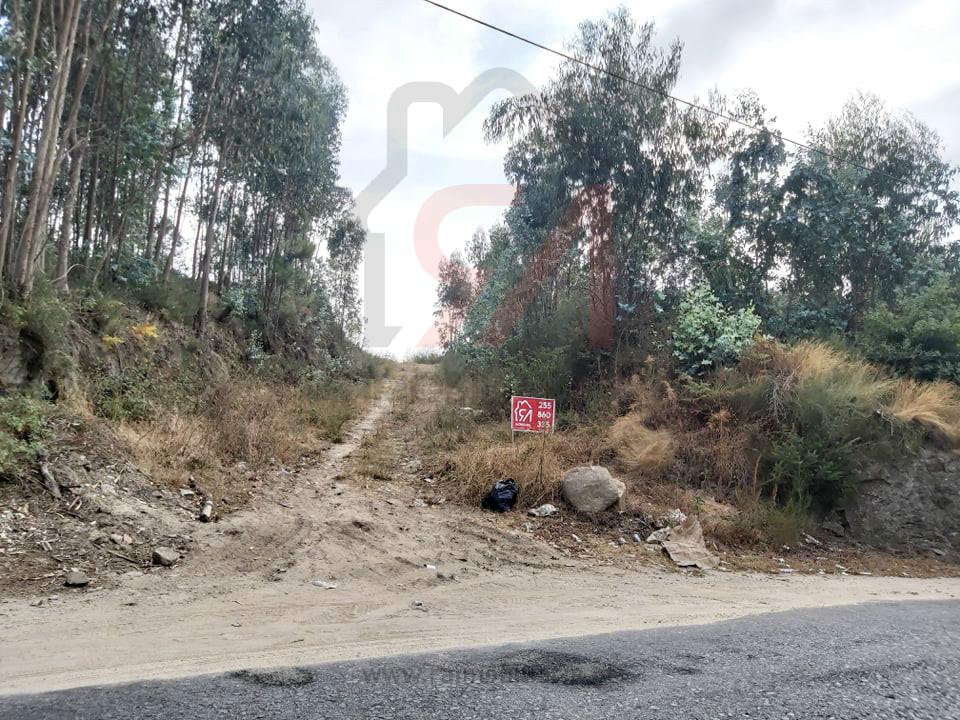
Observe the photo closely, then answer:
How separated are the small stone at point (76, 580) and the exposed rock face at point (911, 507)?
933cm

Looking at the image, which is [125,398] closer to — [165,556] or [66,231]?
[66,231]

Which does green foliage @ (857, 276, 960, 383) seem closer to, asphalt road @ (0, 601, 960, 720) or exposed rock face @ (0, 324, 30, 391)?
asphalt road @ (0, 601, 960, 720)

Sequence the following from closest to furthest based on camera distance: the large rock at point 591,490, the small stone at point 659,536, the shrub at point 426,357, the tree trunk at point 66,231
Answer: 1. the small stone at point 659,536
2. the large rock at point 591,490
3. the tree trunk at point 66,231
4. the shrub at point 426,357

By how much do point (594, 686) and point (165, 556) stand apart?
13.5ft

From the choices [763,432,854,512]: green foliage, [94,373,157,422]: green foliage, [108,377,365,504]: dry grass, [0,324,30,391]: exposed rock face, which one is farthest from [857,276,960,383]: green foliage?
[0,324,30,391]: exposed rock face

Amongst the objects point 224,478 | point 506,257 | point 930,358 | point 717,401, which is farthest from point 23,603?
point 506,257

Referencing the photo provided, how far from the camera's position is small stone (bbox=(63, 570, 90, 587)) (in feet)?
14.5

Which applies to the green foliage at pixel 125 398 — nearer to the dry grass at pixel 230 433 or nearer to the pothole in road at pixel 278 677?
the dry grass at pixel 230 433

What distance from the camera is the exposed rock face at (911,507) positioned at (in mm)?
7879

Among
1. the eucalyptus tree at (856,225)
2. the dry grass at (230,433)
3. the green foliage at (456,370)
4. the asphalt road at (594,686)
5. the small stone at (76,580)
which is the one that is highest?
the eucalyptus tree at (856,225)

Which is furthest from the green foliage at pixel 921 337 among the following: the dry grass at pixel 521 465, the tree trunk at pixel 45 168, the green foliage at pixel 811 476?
the tree trunk at pixel 45 168

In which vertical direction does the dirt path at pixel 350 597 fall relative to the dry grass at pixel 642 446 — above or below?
below

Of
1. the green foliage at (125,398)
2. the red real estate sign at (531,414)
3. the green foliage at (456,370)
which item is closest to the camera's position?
the green foliage at (125,398)

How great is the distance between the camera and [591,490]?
7.59 metres
